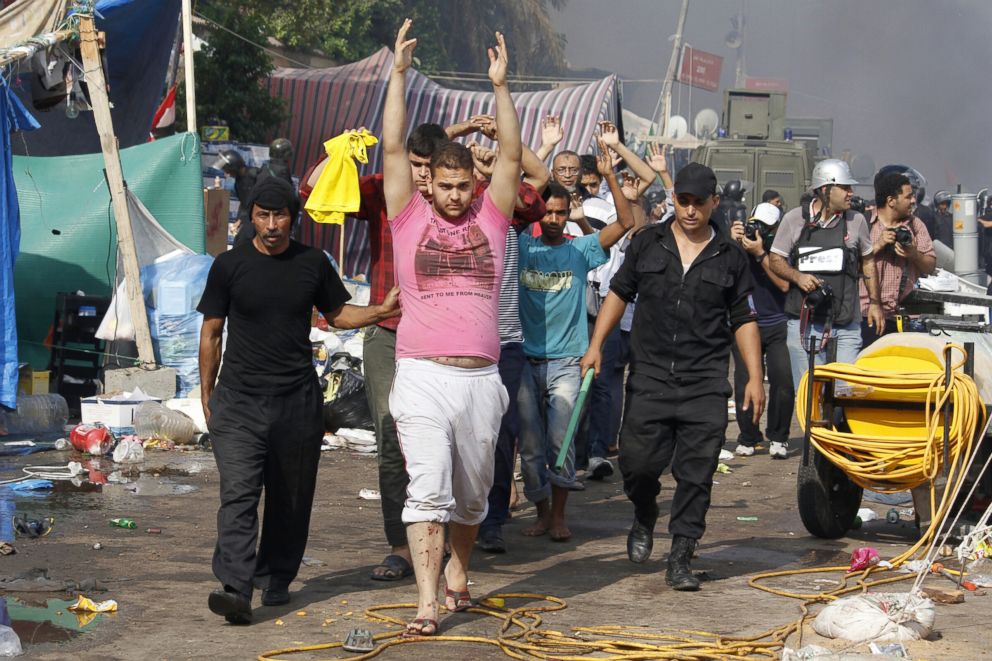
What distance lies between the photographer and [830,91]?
2549 inches

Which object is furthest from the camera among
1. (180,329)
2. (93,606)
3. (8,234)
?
(180,329)

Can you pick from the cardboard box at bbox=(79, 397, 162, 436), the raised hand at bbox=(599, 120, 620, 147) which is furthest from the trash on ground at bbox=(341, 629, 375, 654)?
the cardboard box at bbox=(79, 397, 162, 436)

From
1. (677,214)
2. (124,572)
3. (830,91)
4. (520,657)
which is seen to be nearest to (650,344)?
→ (677,214)

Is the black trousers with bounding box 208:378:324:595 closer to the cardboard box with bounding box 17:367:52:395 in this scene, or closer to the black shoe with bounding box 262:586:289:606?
the black shoe with bounding box 262:586:289:606

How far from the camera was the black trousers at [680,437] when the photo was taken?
282 inches

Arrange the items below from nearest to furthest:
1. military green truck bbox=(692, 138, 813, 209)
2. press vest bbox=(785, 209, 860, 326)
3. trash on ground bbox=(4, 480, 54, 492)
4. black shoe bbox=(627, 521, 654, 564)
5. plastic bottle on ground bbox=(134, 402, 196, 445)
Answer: black shoe bbox=(627, 521, 654, 564) < trash on ground bbox=(4, 480, 54, 492) < press vest bbox=(785, 209, 860, 326) < plastic bottle on ground bbox=(134, 402, 196, 445) < military green truck bbox=(692, 138, 813, 209)

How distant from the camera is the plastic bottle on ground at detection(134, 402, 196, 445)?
11.7 m

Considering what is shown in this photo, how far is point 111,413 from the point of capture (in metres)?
12.0

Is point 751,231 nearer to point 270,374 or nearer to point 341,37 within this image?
point 270,374

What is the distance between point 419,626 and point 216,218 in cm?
1132

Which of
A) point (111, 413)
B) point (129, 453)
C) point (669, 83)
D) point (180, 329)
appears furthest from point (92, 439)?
point (669, 83)

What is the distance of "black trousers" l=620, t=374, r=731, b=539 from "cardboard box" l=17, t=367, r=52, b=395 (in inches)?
271

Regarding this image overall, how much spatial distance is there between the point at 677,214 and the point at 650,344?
641 millimetres

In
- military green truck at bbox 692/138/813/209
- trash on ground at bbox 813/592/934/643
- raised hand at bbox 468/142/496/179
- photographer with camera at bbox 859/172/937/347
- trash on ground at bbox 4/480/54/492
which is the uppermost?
military green truck at bbox 692/138/813/209
